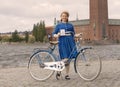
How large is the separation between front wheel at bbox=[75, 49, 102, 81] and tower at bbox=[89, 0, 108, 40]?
14877 centimetres

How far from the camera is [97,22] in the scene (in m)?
156

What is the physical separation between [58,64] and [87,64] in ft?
2.12

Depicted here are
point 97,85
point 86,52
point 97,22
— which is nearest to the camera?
point 97,85

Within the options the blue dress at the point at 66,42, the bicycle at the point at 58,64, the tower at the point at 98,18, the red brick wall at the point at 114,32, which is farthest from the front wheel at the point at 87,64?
the red brick wall at the point at 114,32

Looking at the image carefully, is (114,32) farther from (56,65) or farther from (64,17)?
(56,65)

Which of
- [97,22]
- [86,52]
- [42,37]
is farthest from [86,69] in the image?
[42,37]

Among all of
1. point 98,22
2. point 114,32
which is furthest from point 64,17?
point 114,32

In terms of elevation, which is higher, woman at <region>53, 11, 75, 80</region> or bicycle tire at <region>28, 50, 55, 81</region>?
woman at <region>53, 11, 75, 80</region>

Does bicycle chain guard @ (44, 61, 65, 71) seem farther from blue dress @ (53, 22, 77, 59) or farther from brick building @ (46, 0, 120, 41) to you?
brick building @ (46, 0, 120, 41)

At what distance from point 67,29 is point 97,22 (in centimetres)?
14915

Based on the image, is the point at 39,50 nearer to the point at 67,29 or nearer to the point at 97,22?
the point at 67,29

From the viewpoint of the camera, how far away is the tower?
156250 millimetres

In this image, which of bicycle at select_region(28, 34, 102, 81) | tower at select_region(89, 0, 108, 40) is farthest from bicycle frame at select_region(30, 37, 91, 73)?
tower at select_region(89, 0, 108, 40)

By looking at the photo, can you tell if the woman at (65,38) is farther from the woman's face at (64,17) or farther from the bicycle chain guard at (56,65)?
the bicycle chain guard at (56,65)
